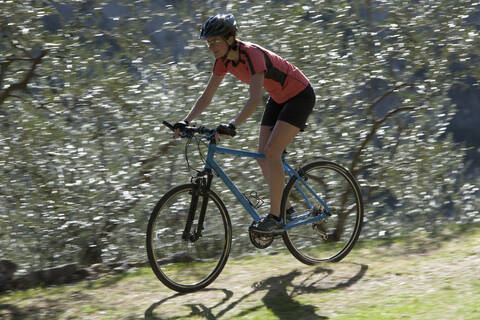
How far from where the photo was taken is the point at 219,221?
533 cm

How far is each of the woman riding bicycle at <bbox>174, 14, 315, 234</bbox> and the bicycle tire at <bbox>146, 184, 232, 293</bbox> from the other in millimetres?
376

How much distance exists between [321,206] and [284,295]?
3.62 feet

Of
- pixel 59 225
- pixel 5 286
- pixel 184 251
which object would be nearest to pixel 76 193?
pixel 59 225

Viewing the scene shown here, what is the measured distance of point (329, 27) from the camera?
794 cm

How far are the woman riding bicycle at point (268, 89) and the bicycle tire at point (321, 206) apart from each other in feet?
0.94

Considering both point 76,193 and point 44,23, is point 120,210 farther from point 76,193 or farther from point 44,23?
point 44,23

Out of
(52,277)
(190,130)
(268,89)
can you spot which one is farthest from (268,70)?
(52,277)

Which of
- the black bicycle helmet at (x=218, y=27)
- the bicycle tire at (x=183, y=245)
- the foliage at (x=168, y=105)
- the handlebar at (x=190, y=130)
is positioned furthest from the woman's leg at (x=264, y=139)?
the foliage at (x=168, y=105)

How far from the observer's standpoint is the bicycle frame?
4863 millimetres

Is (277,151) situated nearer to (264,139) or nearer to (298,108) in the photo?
(264,139)

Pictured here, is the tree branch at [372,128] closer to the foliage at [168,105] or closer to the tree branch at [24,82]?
the foliage at [168,105]

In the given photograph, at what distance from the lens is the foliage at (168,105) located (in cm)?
667

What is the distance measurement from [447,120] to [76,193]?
207 inches

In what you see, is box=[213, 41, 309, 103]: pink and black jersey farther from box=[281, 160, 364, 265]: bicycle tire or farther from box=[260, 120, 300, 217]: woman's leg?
box=[281, 160, 364, 265]: bicycle tire
